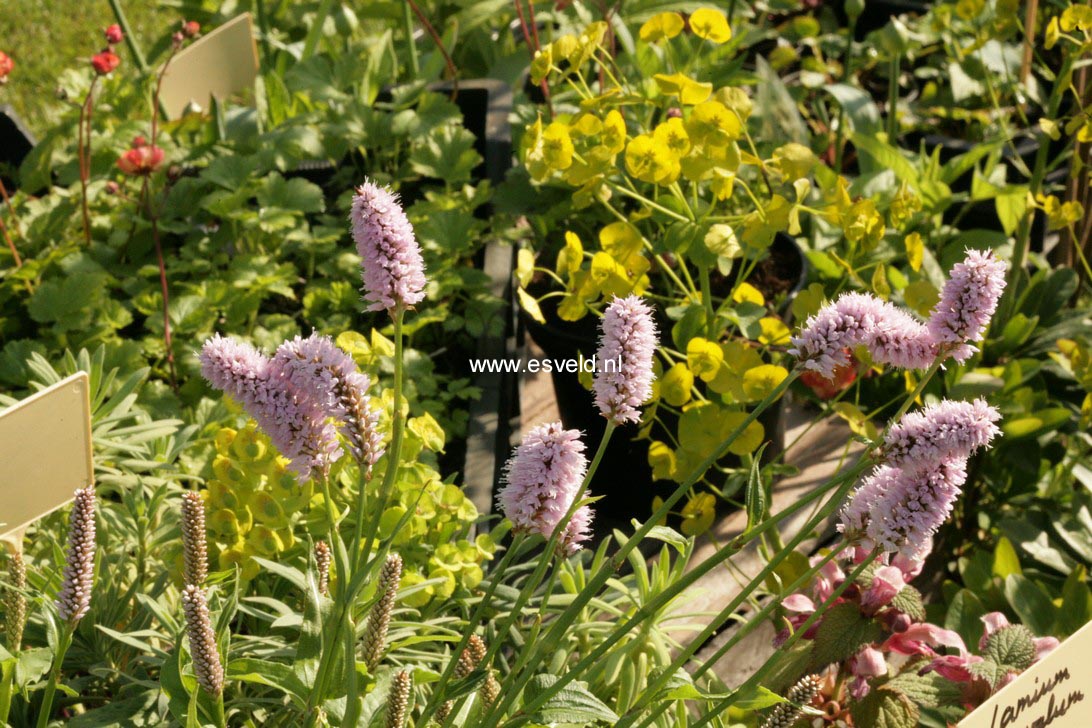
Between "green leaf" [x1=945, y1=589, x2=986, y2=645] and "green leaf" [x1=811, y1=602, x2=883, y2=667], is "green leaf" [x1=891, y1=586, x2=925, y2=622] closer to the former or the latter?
"green leaf" [x1=811, y1=602, x2=883, y2=667]

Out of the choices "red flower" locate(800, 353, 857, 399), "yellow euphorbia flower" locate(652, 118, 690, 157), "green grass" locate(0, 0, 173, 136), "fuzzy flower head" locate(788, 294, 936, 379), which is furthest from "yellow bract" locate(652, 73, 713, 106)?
"green grass" locate(0, 0, 173, 136)

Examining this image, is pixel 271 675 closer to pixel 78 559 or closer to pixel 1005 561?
pixel 78 559

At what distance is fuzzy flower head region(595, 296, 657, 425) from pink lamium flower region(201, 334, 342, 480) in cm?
16

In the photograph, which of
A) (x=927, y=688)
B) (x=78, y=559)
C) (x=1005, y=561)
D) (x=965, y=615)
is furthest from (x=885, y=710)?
(x=78, y=559)

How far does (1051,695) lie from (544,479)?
468mm

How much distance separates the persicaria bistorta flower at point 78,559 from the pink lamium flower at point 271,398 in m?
0.11

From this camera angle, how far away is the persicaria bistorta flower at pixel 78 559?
2.22ft

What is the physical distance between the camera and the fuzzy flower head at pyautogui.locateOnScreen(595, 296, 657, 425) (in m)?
0.64

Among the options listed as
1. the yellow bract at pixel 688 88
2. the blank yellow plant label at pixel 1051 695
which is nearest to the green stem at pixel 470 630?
the blank yellow plant label at pixel 1051 695

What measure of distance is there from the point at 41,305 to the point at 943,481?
1.19 metres

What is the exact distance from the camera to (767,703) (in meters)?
0.72

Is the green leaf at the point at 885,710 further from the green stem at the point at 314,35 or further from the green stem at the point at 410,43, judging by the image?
the green stem at the point at 314,35

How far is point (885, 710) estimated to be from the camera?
0.96 m

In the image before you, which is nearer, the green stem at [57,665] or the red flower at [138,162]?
the green stem at [57,665]
